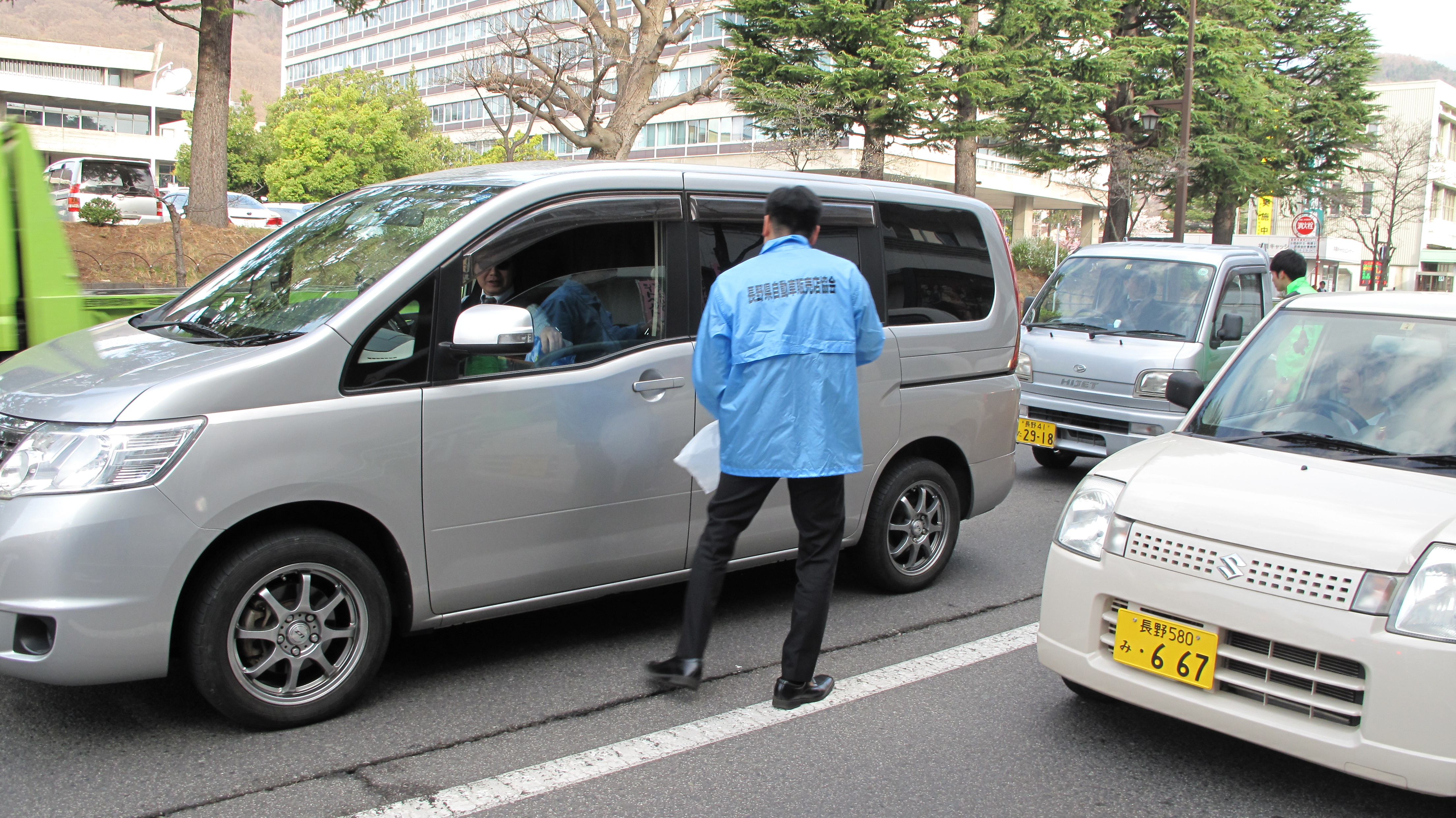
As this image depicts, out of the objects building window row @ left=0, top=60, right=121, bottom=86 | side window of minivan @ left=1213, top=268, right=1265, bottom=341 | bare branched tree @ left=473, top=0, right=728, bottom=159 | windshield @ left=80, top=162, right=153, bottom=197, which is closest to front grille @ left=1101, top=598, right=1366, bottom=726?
side window of minivan @ left=1213, top=268, right=1265, bottom=341

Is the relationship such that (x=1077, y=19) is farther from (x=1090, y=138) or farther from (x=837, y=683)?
(x=837, y=683)

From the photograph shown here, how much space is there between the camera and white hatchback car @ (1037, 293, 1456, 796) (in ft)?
9.59

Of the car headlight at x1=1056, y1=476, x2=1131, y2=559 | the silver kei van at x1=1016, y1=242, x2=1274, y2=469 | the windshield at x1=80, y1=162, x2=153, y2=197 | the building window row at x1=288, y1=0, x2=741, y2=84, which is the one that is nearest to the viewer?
the car headlight at x1=1056, y1=476, x2=1131, y2=559

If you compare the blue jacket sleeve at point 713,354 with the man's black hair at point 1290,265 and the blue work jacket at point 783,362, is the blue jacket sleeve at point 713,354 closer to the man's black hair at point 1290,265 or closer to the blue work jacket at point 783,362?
the blue work jacket at point 783,362

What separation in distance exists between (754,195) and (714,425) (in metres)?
1.21

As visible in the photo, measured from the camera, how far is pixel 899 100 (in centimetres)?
3161

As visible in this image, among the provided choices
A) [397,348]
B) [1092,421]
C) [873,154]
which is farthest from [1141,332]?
[873,154]

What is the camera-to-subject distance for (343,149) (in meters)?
53.6

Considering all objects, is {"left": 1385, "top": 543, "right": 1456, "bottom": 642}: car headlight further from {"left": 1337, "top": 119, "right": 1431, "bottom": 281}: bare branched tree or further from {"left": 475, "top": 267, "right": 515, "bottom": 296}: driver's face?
{"left": 1337, "top": 119, "right": 1431, "bottom": 281}: bare branched tree

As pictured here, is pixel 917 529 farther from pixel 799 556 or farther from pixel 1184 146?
pixel 1184 146

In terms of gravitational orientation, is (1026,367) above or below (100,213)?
below

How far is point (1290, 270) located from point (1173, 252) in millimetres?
1570

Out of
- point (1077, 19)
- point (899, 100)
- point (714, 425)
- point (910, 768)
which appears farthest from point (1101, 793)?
point (1077, 19)

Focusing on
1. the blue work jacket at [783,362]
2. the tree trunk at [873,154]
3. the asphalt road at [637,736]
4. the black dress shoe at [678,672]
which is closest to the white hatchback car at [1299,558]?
the asphalt road at [637,736]
